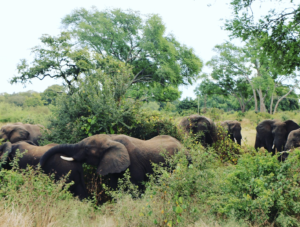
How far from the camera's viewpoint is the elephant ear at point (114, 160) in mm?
6688

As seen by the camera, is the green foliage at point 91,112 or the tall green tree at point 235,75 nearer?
the green foliage at point 91,112

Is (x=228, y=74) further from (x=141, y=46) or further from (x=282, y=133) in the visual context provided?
(x=282, y=133)

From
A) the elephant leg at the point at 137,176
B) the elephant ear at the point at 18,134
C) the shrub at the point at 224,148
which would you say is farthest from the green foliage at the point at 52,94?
the shrub at the point at 224,148

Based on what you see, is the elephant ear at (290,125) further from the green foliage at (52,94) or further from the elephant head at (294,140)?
the green foliage at (52,94)

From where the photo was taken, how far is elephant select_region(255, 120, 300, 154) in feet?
41.7

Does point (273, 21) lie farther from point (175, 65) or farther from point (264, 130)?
point (175, 65)

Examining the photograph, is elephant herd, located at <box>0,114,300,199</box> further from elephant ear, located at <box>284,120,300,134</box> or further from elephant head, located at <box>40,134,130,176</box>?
elephant ear, located at <box>284,120,300,134</box>

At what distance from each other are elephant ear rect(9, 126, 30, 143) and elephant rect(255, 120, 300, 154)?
11.9 metres

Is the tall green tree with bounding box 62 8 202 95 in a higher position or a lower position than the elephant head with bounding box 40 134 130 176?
higher

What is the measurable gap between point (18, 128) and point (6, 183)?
787 cm

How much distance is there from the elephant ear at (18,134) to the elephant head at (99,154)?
6823 mm

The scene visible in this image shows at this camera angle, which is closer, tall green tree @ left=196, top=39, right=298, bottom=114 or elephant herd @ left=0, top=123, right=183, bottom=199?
elephant herd @ left=0, top=123, right=183, bottom=199

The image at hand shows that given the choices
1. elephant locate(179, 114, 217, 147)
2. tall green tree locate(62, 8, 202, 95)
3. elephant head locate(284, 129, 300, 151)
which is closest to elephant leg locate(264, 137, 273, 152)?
elephant locate(179, 114, 217, 147)

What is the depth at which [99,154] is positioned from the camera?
7016 mm
